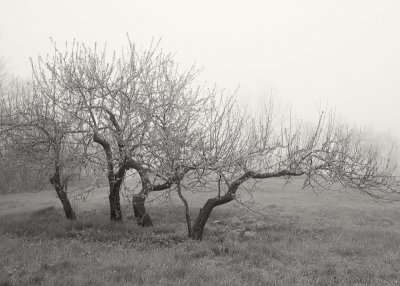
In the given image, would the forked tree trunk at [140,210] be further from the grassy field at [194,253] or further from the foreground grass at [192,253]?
the grassy field at [194,253]

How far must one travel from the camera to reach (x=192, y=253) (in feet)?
33.0

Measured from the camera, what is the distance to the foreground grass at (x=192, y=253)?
26.5 ft

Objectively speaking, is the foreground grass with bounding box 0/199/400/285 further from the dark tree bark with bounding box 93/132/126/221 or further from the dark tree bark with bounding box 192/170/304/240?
the dark tree bark with bounding box 93/132/126/221

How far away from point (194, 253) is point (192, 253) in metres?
0.06

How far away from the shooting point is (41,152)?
1374 cm

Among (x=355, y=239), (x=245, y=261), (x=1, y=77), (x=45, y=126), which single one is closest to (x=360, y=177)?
(x=355, y=239)

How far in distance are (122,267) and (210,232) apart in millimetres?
5580

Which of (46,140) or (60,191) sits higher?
(46,140)

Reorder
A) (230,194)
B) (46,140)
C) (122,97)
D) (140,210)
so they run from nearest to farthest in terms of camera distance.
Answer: (230,194)
(122,97)
(46,140)
(140,210)

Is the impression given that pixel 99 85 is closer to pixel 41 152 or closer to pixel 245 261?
pixel 41 152

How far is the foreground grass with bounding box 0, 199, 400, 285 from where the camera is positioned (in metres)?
8.06

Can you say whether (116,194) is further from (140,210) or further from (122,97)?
(122,97)

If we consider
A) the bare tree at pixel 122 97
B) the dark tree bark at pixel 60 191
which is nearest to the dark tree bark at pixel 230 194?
the bare tree at pixel 122 97

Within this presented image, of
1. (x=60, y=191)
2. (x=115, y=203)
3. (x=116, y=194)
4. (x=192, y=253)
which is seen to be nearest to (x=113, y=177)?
(x=116, y=194)
